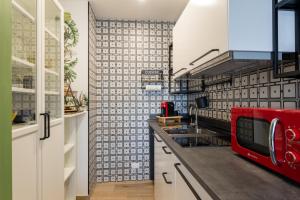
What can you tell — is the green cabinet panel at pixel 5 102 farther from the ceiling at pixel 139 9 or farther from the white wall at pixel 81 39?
the ceiling at pixel 139 9

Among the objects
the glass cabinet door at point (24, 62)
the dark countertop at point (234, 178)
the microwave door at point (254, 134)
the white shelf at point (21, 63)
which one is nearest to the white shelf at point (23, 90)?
the glass cabinet door at point (24, 62)

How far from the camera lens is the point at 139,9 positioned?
9.66 feet

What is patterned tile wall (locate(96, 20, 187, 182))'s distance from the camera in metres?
3.27

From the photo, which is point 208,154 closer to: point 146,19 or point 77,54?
point 77,54

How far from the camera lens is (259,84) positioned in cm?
154

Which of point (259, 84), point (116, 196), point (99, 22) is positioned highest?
point (99, 22)

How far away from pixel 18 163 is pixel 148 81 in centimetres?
232

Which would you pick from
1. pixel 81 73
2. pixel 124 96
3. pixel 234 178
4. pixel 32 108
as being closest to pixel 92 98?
pixel 81 73

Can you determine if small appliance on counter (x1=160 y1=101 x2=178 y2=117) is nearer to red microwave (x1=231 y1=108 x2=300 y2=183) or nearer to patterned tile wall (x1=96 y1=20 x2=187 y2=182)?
patterned tile wall (x1=96 y1=20 x2=187 y2=182)

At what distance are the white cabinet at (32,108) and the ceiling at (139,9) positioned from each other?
1.12 m

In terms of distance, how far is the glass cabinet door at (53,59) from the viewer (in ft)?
5.71

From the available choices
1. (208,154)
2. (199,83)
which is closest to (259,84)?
(208,154)

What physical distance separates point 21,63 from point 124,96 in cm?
207

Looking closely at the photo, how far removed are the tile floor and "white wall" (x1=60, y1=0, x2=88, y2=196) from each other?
0.92 feet
